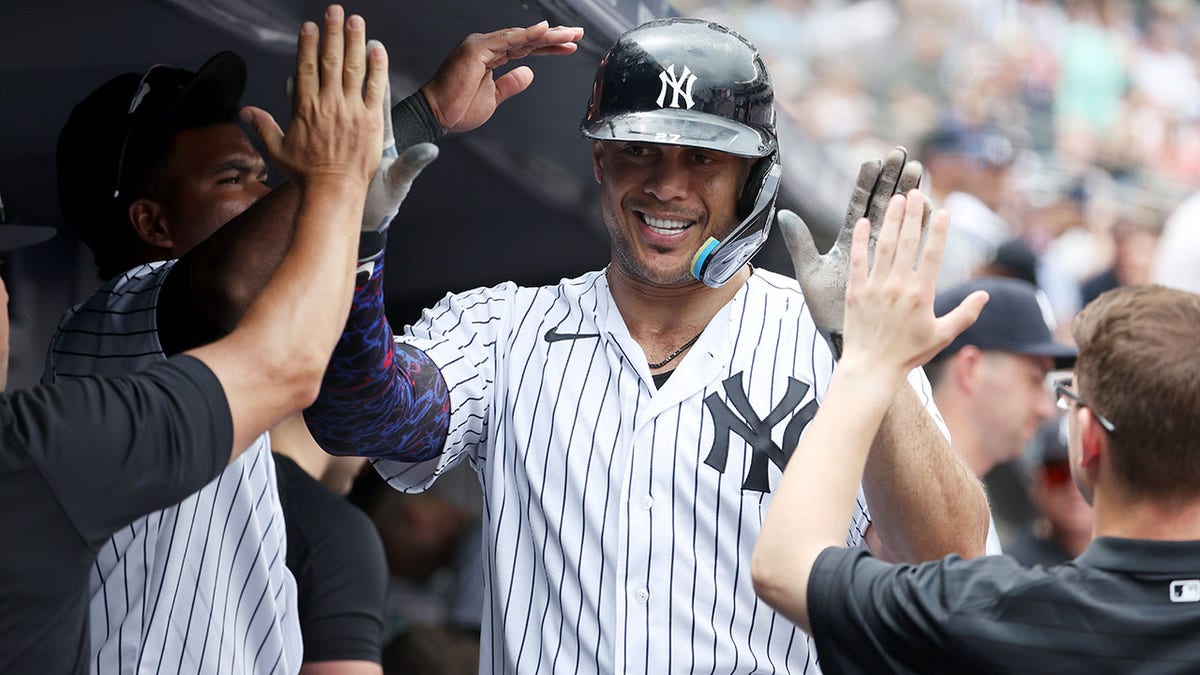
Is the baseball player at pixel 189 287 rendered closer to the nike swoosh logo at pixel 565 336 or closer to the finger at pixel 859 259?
the nike swoosh logo at pixel 565 336

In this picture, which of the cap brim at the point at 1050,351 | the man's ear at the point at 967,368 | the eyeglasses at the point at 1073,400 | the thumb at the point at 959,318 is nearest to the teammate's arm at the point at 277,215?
the thumb at the point at 959,318

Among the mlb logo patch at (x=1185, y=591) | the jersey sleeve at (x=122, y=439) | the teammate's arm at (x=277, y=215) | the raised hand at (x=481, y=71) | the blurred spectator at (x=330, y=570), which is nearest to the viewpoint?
the jersey sleeve at (x=122, y=439)

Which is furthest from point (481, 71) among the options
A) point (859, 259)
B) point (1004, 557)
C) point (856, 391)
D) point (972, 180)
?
point (972, 180)

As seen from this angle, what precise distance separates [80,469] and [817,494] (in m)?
0.86

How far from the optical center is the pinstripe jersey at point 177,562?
237cm

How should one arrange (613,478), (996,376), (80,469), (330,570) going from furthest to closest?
1. (996,376)
2. (330,570)
3. (613,478)
4. (80,469)

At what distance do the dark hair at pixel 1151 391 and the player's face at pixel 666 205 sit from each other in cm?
76

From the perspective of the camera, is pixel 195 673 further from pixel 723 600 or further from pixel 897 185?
pixel 897 185

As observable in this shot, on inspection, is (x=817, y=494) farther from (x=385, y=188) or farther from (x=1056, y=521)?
(x=1056, y=521)

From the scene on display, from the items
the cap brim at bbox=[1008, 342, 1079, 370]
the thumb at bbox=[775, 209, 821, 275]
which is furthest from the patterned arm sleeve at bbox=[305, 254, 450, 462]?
the cap brim at bbox=[1008, 342, 1079, 370]

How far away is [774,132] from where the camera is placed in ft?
8.71

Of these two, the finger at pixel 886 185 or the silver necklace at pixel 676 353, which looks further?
the silver necklace at pixel 676 353

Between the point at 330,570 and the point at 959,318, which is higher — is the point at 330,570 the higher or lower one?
the lower one

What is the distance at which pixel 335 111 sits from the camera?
2.04 m
